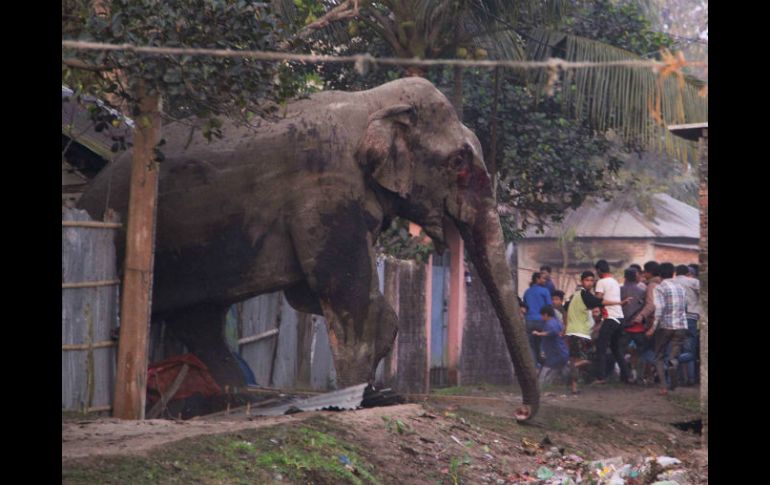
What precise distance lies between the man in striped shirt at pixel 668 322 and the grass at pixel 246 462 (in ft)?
23.3

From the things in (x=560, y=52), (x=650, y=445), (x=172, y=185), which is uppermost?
(x=560, y=52)

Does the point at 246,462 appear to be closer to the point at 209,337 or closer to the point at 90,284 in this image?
the point at 90,284

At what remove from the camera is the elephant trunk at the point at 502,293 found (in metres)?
12.3

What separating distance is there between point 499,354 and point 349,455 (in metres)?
9.31

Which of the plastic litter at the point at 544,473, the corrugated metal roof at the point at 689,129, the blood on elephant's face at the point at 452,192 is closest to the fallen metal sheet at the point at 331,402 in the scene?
the plastic litter at the point at 544,473

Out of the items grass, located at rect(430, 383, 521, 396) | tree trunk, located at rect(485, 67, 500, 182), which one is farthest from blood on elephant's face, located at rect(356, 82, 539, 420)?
tree trunk, located at rect(485, 67, 500, 182)

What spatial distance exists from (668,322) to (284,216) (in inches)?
244

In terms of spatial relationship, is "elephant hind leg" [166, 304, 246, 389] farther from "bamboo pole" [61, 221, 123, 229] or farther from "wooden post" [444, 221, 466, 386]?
"wooden post" [444, 221, 466, 386]

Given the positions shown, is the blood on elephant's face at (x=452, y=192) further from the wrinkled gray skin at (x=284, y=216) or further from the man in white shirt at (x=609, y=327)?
the man in white shirt at (x=609, y=327)

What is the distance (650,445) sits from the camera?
41.1 feet

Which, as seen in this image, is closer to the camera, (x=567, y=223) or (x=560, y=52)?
(x=560, y=52)
